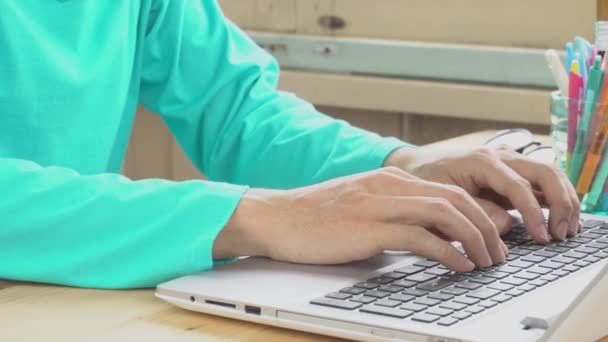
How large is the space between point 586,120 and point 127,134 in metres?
0.56

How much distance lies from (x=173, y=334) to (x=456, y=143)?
34.9 inches

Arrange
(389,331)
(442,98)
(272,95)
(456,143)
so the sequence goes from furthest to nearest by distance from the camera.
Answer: (442,98) → (456,143) → (272,95) → (389,331)

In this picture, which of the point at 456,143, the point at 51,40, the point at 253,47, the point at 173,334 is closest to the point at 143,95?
the point at 253,47

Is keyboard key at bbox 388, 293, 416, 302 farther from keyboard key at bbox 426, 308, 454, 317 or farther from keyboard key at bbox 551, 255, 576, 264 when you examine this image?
keyboard key at bbox 551, 255, 576, 264

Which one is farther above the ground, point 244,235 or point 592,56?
point 592,56

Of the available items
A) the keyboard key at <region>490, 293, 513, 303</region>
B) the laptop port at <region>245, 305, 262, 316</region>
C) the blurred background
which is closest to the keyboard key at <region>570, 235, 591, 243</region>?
the keyboard key at <region>490, 293, 513, 303</region>

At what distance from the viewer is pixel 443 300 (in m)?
0.76

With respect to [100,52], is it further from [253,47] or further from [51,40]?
[253,47]

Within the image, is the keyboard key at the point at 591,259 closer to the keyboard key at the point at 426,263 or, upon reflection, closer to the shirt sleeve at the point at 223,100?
the keyboard key at the point at 426,263

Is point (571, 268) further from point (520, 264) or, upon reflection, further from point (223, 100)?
point (223, 100)

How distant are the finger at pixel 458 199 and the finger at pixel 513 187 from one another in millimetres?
90

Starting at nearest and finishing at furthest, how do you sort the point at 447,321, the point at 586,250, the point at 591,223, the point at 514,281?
the point at 447,321
the point at 514,281
the point at 586,250
the point at 591,223

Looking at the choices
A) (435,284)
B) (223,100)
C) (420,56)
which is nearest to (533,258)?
(435,284)

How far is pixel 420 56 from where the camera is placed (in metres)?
2.20
